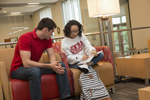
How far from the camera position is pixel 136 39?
6465 millimetres

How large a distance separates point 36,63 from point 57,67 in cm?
21

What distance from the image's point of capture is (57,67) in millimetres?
2059

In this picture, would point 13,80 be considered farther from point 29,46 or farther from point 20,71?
point 29,46

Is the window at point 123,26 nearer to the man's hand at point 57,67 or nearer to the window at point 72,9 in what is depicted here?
the window at point 72,9

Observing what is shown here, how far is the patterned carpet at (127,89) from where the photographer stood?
2.33 metres

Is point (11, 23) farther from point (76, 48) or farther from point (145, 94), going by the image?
point (145, 94)

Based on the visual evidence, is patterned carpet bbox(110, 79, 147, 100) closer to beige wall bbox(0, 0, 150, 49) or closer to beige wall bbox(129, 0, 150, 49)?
beige wall bbox(0, 0, 150, 49)

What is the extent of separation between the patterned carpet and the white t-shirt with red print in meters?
0.59

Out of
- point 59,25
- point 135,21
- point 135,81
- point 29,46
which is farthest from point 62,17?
point 29,46

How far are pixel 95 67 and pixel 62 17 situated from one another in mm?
3800

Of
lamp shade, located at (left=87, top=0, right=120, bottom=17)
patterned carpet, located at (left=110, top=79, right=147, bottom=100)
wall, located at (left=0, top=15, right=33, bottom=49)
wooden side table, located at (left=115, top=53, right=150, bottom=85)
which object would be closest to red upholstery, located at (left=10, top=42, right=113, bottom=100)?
patterned carpet, located at (left=110, top=79, right=147, bottom=100)

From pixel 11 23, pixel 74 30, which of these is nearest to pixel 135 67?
pixel 74 30

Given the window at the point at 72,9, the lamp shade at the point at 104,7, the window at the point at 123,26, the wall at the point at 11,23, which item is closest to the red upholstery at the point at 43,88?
the lamp shade at the point at 104,7

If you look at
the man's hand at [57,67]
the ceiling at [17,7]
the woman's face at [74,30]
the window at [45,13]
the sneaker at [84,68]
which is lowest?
the sneaker at [84,68]
